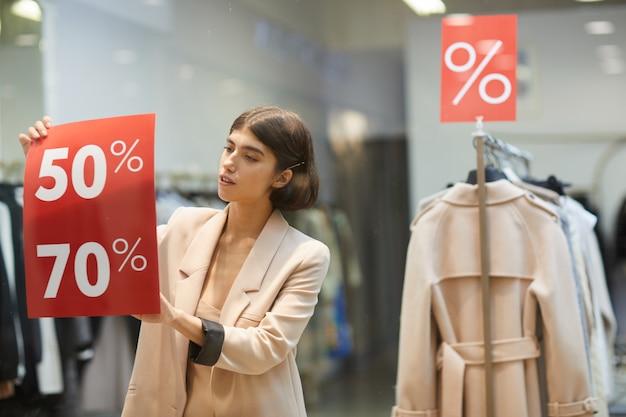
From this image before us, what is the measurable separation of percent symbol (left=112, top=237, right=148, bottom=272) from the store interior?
6.18 feet

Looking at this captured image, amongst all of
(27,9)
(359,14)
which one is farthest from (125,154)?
(27,9)

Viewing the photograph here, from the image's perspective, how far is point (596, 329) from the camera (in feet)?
10.7

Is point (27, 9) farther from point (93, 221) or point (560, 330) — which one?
point (560, 330)

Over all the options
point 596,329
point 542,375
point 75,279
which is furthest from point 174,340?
point 596,329

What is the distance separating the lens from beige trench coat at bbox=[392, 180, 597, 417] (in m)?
2.69

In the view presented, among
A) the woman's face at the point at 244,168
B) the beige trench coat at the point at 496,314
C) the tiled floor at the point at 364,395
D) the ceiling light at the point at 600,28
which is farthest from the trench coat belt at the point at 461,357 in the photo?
the ceiling light at the point at 600,28

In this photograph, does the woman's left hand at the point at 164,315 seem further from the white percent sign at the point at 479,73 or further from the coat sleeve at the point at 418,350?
the white percent sign at the point at 479,73

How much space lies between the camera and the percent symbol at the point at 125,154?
6.11 feet

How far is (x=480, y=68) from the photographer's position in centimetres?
268

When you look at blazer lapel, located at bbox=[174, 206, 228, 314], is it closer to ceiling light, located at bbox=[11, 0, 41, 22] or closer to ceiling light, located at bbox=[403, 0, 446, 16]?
ceiling light, located at bbox=[403, 0, 446, 16]

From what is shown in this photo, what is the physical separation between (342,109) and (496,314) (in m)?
2.18

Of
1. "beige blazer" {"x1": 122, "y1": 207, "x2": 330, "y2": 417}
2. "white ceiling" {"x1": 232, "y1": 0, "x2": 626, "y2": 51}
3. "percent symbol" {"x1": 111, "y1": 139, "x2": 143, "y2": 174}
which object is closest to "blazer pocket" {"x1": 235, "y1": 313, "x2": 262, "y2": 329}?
"beige blazer" {"x1": 122, "y1": 207, "x2": 330, "y2": 417}

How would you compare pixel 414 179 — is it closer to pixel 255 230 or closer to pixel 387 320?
pixel 387 320

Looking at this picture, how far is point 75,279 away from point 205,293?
30 centimetres
